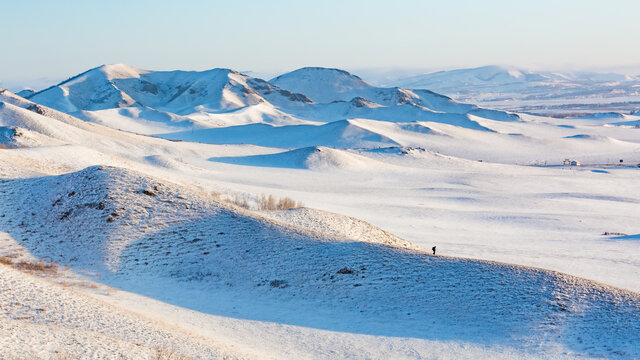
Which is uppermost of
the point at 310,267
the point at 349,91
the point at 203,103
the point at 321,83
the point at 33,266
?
the point at 321,83

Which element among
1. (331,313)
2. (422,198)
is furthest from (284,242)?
(422,198)

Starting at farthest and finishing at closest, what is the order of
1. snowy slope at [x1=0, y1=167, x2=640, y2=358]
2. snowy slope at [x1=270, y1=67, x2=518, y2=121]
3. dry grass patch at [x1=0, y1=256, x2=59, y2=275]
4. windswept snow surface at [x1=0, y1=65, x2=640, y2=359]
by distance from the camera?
snowy slope at [x1=270, y1=67, x2=518, y2=121] < dry grass patch at [x1=0, y1=256, x2=59, y2=275] < snowy slope at [x1=0, y1=167, x2=640, y2=358] < windswept snow surface at [x1=0, y1=65, x2=640, y2=359]

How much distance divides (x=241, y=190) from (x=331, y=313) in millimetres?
17533

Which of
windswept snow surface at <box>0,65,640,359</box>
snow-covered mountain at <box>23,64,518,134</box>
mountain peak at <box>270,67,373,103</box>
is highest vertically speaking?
mountain peak at <box>270,67,373,103</box>

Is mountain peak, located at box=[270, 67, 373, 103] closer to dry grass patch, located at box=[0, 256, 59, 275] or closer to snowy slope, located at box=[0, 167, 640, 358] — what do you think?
snowy slope, located at box=[0, 167, 640, 358]

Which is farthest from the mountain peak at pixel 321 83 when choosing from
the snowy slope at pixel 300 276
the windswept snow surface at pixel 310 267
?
the snowy slope at pixel 300 276

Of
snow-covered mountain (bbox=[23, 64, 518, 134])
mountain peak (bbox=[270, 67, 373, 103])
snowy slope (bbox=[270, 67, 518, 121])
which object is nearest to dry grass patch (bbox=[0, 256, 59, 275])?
snow-covered mountain (bbox=[23, 64, 518, 134])

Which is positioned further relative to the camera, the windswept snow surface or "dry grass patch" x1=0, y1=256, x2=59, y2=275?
"dry grass patch" x1=0, y1=256, x2=59, y2=275

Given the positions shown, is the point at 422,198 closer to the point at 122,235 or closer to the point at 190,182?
the point at 190,182

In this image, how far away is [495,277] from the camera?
12250 millimetres

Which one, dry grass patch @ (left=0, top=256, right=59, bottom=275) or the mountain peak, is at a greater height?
the mountain peak

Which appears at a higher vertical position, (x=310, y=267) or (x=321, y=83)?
(x=321, y=83)

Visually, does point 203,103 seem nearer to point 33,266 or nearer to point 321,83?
point 321,83

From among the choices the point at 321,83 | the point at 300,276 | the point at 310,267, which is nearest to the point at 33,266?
the point at 300,276
